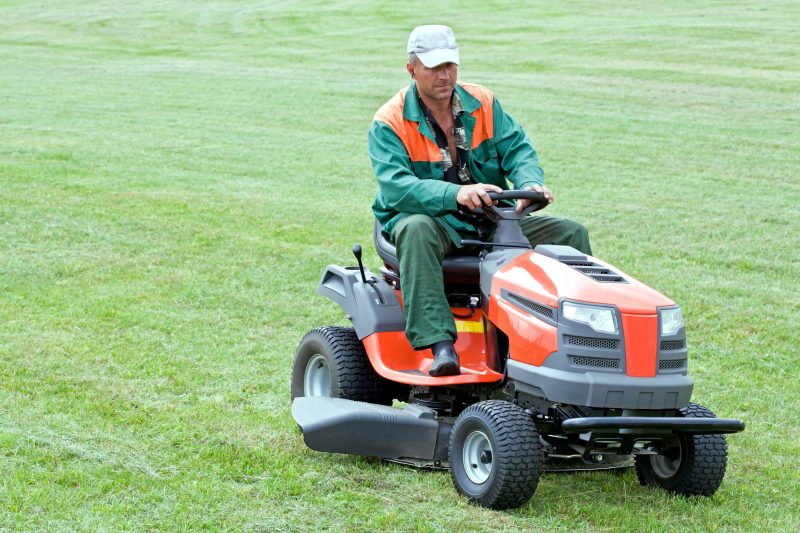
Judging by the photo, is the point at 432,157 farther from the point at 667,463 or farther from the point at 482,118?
the point at 667,463

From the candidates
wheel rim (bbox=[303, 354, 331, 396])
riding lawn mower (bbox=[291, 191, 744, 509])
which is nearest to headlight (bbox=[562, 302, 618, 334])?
riding lawn mower (bbox=[291, 191, 744, 509])

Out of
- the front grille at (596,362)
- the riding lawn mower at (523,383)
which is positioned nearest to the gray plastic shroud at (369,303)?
the riding lawn mower at (523,383)

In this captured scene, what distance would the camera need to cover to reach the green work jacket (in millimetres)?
4895

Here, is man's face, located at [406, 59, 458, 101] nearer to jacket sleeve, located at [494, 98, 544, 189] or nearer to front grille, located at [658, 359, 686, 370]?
jacket sleeve, located at [494, 98, 544, 189]

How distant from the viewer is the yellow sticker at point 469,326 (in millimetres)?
5037

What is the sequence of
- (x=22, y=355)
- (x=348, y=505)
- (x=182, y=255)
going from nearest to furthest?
(x=348, y=505)
(x=22, y=355)
(x=182, y=255)

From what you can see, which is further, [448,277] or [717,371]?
[717,371]

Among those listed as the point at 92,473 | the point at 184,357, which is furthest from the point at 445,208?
the point at 184,357

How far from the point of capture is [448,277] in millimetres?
5039

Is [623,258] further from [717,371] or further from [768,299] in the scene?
[717,371]

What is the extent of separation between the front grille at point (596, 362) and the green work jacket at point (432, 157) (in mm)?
903

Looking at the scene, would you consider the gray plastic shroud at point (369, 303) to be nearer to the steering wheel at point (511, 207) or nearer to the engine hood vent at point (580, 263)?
the steering wheel at point (511, 207)

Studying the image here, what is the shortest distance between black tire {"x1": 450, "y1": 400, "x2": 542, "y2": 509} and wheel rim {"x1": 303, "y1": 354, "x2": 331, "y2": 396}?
1.16 meters

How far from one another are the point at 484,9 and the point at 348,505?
1355 inches
